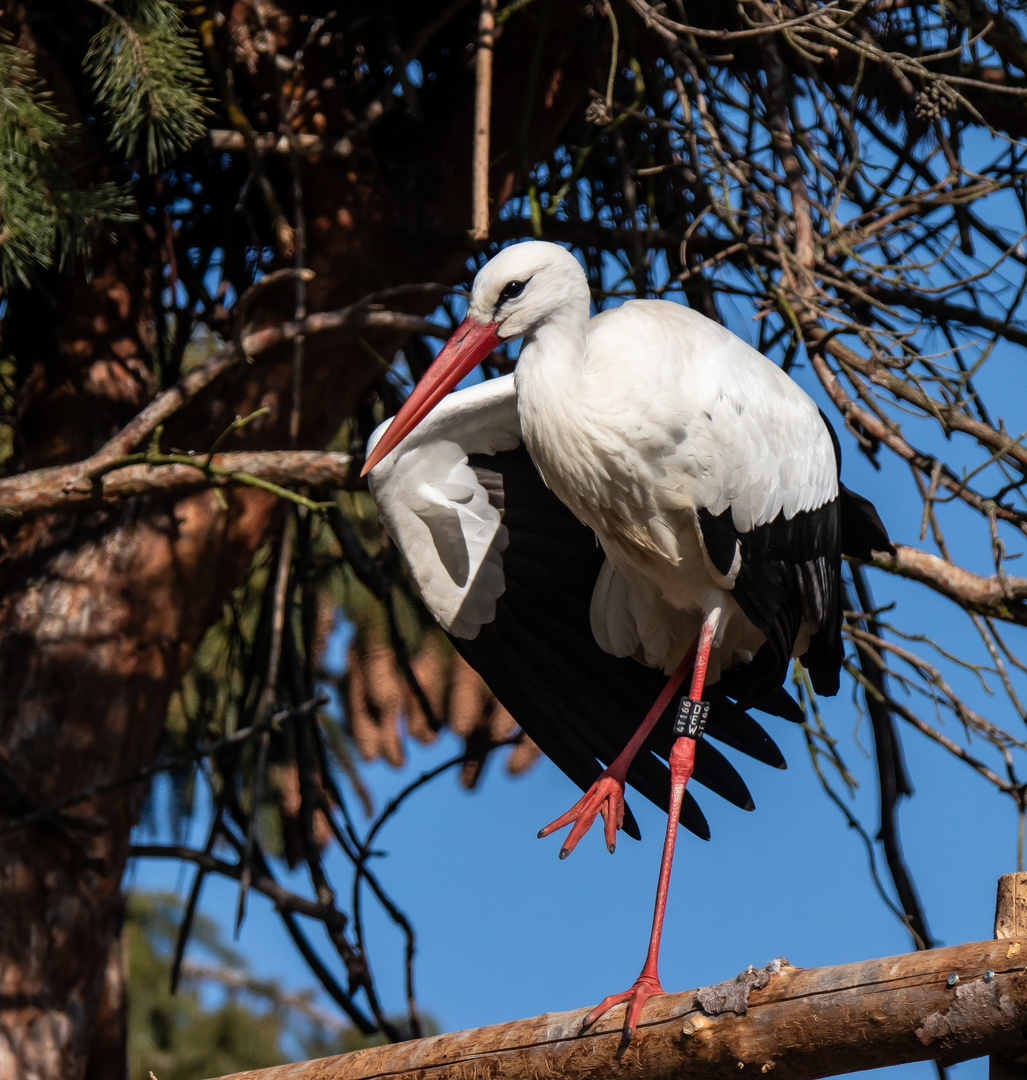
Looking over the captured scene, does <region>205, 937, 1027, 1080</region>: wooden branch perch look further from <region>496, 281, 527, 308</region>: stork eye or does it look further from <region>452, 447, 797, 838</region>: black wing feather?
<region>496, 281, 527, 308</region>: stork eye

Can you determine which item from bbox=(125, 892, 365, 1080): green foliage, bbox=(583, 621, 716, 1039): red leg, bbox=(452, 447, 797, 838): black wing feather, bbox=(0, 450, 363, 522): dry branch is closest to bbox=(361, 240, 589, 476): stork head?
bbox=(0, 450, 363, 522): dry branch

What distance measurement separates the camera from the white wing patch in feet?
9.86

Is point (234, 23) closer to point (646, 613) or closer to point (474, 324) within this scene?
point (474, 324)

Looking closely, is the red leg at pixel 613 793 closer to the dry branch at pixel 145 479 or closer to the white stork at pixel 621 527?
the white stork at pixel 621 527

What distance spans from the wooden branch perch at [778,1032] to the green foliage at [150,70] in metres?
2.01

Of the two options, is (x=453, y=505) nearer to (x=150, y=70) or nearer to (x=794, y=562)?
(x=794, y=562)

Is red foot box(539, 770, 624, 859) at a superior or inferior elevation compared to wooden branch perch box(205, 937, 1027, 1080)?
superior

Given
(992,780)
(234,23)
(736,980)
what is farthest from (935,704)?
(234,23)

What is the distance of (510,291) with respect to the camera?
8.80ft

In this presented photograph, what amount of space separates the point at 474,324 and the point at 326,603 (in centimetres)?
285

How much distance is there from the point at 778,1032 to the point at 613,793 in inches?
41.4

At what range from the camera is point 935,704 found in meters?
3.14

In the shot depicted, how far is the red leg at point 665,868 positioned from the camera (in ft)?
6.90

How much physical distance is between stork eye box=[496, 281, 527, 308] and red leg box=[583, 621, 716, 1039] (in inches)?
32.1
